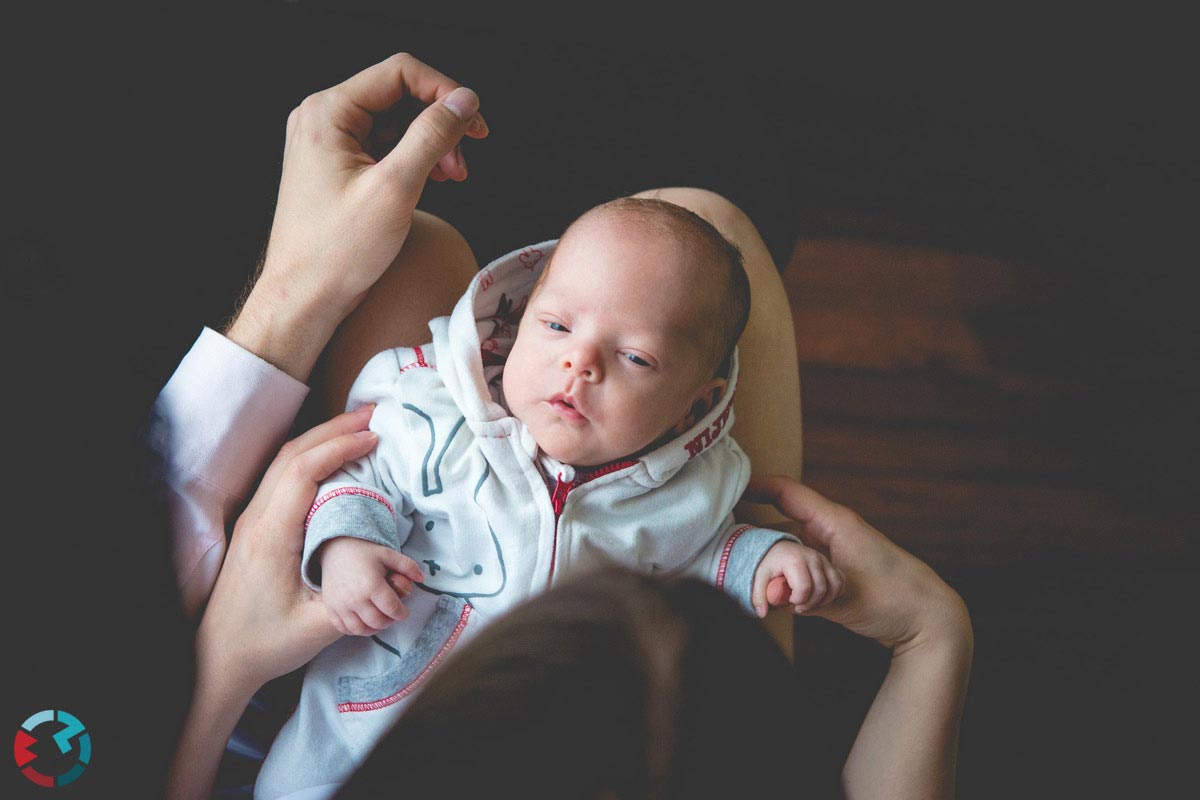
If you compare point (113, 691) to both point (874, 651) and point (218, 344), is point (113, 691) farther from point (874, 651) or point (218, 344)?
point (874, 651)

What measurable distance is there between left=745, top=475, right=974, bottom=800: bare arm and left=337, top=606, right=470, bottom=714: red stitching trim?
41cm

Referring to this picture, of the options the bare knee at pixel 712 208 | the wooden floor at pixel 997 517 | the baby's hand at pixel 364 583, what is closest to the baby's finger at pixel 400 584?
the baby's hand at pixel 364 583

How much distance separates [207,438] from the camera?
3.06 feet

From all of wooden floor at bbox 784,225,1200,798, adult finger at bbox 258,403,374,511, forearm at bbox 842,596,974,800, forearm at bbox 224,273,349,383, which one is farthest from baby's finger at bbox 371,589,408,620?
wooden floor at bbox 784,225,1200,798

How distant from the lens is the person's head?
2.90 ft

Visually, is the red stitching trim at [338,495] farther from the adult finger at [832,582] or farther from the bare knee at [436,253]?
the adult finger at [832,582]

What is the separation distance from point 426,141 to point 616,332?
30 centimetres

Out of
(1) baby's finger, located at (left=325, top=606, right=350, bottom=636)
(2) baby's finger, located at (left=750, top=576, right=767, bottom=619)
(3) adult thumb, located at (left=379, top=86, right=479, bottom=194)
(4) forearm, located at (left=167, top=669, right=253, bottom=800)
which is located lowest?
(4) forearm, located at (left=167, top=669, right=253, bottom=800)

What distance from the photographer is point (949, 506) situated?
2.09 meters

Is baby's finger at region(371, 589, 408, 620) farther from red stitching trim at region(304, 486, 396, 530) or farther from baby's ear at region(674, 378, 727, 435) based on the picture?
baby's ear at region(674, 378, 727, 435)

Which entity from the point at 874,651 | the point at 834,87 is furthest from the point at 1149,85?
the point at 874,651

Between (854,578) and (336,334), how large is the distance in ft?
2.29

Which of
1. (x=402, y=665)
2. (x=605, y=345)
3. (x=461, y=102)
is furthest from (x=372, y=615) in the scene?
(x=461, y=102)

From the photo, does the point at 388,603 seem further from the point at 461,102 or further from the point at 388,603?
the point at 461,102
